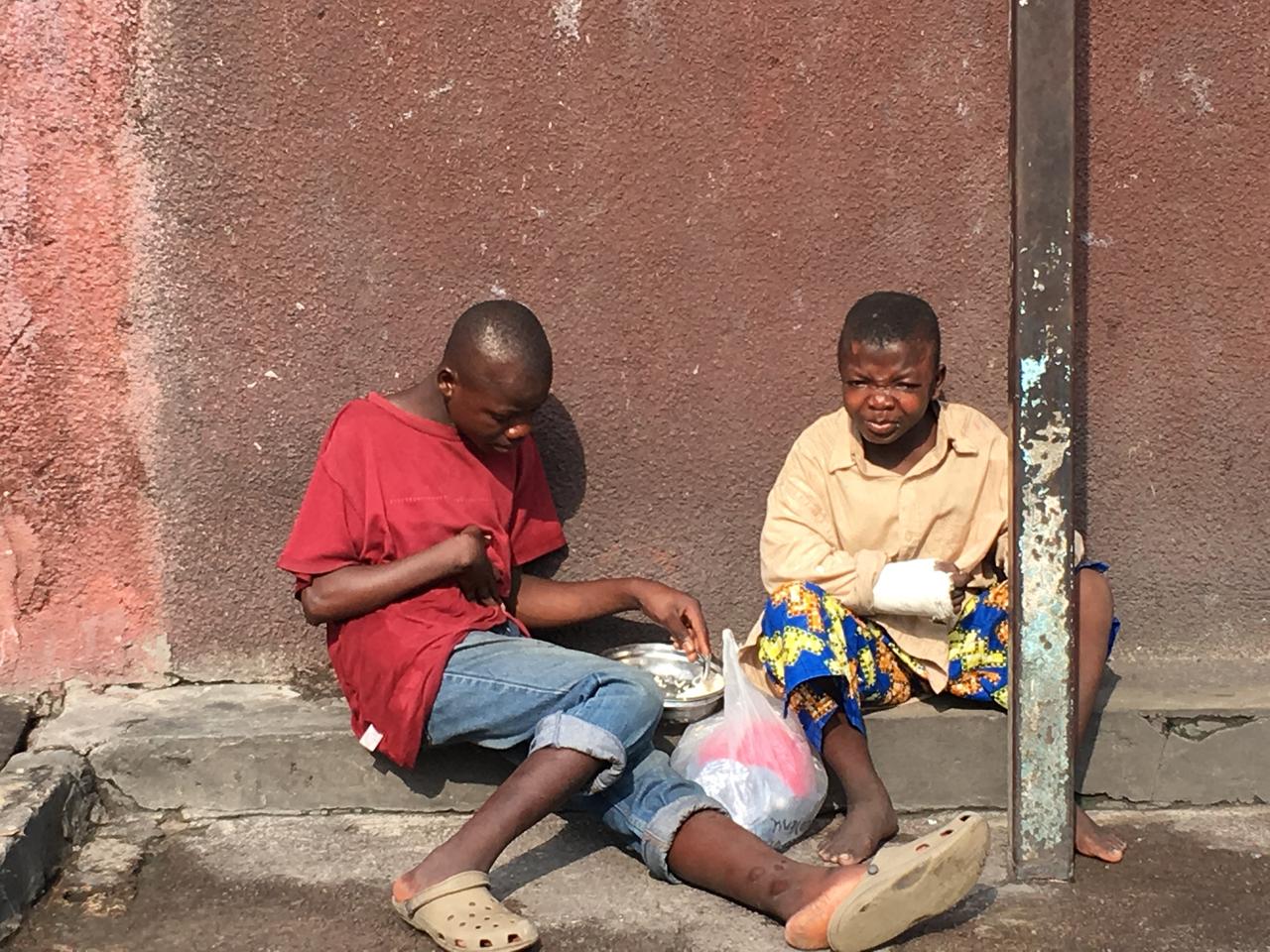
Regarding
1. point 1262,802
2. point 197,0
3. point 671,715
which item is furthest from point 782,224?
point 1262,802

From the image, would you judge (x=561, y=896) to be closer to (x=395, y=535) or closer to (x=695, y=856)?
(x=695, y=856)

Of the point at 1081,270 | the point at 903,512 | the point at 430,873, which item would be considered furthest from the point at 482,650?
the point at 1081,270

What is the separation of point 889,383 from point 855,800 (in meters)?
0.88

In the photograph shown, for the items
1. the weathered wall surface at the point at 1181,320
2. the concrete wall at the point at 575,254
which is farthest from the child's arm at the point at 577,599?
the weathered wall surface at the point at 1181,320

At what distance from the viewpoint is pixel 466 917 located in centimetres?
280

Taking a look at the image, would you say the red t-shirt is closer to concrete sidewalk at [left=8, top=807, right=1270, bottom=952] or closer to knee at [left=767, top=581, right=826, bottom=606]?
concrete sidewalk at [left=8, top=807, right=1270, bottom=952]

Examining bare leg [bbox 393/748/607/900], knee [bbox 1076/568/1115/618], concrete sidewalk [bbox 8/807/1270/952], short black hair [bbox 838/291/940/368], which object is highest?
short black hair [bbox 838/291/940/368]

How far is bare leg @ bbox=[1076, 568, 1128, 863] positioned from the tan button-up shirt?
222 millimetres

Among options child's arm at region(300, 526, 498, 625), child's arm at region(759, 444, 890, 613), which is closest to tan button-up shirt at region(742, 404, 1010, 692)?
child's arm at region(759, 444, 890, 613)

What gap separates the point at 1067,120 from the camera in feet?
9.26

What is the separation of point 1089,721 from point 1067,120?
136cm

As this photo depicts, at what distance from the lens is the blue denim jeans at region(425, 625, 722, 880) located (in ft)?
10.0

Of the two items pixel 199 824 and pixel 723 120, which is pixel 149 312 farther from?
pixel 723 120

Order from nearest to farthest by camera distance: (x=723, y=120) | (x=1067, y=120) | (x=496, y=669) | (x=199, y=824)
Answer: (x=1067, y=120) < (x=496, y=669) < (x=199, y=824) < (x=723, y=120)
